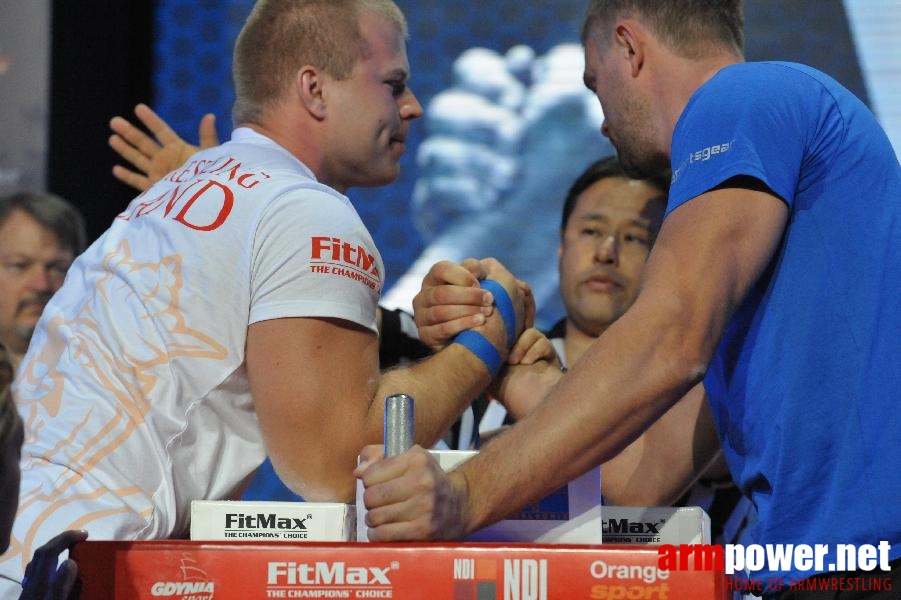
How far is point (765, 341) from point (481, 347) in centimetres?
58

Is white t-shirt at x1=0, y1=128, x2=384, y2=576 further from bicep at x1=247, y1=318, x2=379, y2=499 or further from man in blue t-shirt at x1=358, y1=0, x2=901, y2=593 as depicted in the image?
man in blue t-shirt at x1=358, y1=0, x2=901, y2=593

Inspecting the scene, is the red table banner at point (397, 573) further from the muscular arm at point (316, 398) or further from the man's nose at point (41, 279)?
the man's nose at point (41, 279)

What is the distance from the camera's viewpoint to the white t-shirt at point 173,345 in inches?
63.5

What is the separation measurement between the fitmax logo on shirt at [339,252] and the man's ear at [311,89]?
1.54 ft

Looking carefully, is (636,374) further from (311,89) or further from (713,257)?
(311,89)

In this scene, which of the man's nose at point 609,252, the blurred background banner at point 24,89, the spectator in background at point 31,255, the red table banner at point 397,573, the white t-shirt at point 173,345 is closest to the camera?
the red table banner at point 397,573

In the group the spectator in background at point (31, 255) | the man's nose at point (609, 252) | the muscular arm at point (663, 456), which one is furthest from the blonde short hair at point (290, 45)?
the spectator in background at point (31, 255)

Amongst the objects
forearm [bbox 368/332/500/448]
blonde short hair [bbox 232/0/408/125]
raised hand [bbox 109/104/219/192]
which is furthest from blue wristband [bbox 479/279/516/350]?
raised hand [bbox 109/104/219/192]

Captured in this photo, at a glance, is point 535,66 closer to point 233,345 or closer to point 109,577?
point 233,345

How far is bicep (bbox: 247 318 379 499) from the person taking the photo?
1658mm

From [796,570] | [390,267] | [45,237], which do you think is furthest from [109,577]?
[390,267]

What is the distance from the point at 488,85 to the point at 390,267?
0.76 meters

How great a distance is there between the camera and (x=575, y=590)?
1156mm

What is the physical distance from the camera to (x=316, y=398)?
5.43 ft
